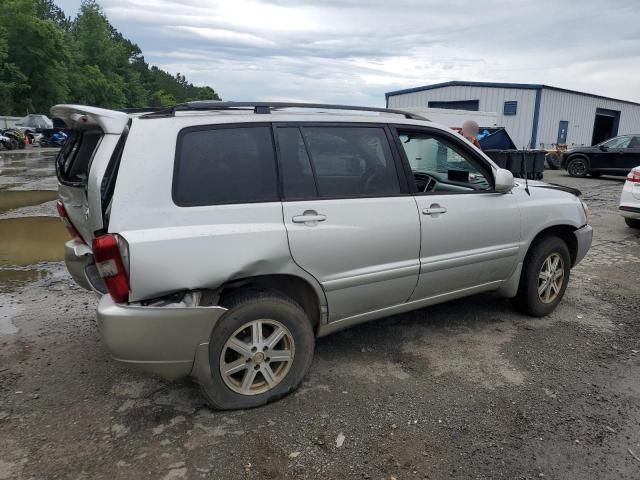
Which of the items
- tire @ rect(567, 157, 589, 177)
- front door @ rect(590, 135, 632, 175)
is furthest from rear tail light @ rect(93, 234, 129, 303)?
tire @ rect(567, 157, 589, 177)

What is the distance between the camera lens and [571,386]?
334 cm

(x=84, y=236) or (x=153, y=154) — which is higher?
(x=153, y=154)

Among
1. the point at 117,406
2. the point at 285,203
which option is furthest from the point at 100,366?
the point at 285,203

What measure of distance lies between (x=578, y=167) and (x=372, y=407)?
17800 mm

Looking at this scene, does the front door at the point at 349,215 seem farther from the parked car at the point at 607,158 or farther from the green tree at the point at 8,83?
the green tree at the point at 8,83

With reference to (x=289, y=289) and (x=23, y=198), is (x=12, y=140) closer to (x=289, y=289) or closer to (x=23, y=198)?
(x=23, y=198)

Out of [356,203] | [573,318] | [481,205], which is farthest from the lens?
[573,318]

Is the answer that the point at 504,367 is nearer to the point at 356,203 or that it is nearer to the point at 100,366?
the point at 356,203

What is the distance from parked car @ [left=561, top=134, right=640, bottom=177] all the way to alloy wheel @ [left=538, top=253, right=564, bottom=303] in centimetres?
1470

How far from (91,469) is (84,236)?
1.54m

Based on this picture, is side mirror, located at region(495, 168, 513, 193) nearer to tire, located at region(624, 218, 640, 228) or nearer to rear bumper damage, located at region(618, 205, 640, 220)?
rear bumper damage, located at region(618, 205, 640, 220)

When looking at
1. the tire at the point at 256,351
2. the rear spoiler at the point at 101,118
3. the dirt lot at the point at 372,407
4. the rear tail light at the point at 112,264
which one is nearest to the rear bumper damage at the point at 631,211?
the dirt lot at the point at 372,407

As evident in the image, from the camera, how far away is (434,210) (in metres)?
3.55

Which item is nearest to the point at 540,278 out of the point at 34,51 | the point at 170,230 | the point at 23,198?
the point at 170,230
